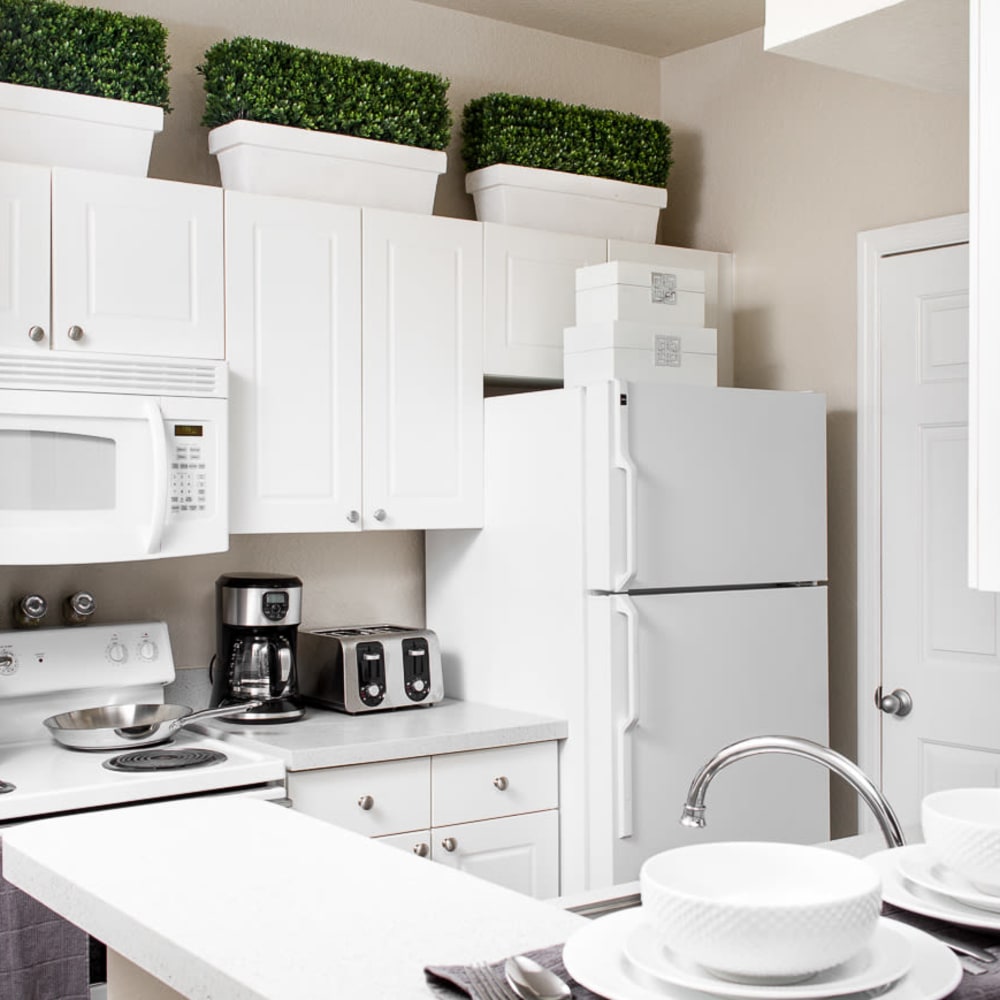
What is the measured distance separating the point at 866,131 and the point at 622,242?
70cm

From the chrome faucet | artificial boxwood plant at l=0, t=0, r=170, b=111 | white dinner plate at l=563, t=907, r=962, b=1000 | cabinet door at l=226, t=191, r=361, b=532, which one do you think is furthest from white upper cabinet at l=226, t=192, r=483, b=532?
white dinner plate at l=563, t=907, r=962, b=1000

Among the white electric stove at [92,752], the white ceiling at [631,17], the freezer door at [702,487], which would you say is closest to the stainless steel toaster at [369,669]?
the white electric stove at [92,752]

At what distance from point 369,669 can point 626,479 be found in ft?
2.53

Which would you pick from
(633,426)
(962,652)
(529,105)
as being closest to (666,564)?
Result: (633,426)

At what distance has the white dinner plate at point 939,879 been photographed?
1.14 metres

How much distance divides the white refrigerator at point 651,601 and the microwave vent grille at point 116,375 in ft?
2.48

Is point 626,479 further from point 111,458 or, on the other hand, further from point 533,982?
point 533,982

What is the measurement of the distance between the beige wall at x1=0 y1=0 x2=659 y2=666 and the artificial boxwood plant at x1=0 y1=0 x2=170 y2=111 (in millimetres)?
343

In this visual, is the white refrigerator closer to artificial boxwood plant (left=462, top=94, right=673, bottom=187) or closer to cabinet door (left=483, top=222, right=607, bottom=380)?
cabinet door (left=483, top=222, right=607, bottom=380)

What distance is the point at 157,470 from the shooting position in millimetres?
2770

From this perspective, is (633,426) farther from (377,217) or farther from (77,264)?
(77,264)

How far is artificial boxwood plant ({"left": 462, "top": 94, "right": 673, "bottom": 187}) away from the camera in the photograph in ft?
11.4

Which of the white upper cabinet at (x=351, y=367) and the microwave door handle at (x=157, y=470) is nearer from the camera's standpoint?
the microwave door handle at (x=157, y=470)

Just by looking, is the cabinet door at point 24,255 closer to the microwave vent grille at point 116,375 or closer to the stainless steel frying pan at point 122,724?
the microwave vent grille at point 116,375
